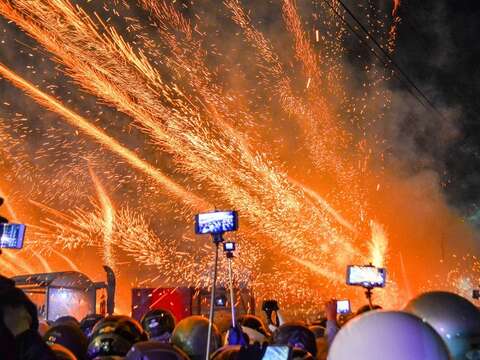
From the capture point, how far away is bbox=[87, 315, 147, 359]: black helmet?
343 inches

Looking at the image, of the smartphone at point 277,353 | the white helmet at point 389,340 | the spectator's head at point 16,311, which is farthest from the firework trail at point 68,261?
the spectator's head at point 16,311

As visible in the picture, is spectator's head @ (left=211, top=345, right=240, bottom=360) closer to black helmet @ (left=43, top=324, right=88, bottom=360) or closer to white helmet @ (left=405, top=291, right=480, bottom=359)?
white helmet @ (left=405, top=291, right=480, bottom=359)

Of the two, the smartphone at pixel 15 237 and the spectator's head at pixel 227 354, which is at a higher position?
the smartphone at pixel 15 237

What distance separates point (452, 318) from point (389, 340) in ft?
10.4

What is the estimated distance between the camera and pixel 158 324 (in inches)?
488

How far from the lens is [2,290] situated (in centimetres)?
394

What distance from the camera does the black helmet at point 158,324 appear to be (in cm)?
1224

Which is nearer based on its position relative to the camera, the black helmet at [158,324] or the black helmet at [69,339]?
the black helmet at [69,339]

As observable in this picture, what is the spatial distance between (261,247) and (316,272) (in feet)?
19.8

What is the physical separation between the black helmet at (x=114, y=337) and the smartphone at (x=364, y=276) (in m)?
7.29

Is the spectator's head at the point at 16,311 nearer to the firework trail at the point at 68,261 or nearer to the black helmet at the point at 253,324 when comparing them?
the black helmet at the point at 253,324

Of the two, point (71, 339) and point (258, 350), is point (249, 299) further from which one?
point (258, 350)

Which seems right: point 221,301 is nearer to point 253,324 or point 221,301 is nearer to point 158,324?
point 253,324

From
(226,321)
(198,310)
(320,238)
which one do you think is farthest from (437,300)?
(320,238)
